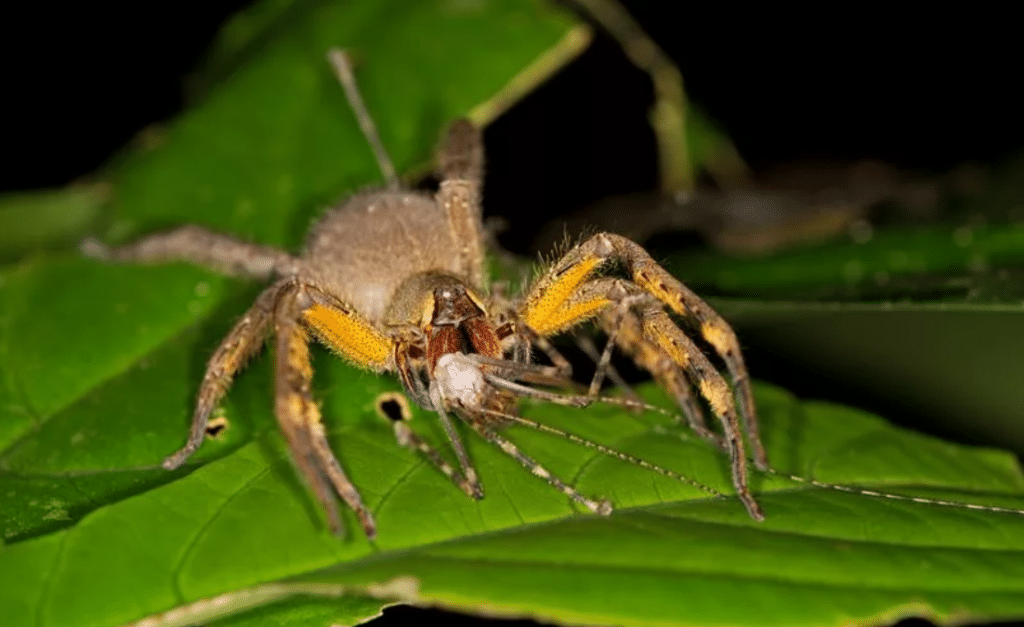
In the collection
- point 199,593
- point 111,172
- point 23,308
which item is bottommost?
point 199,593

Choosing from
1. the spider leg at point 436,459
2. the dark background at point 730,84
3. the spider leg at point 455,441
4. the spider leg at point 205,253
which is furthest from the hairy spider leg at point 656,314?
the dark background at point 730,84

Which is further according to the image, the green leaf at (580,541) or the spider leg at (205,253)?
the spider leg at (205,253)

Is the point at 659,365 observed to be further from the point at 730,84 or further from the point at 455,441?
the point at 730,84

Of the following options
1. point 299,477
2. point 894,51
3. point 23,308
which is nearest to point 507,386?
point 299,477

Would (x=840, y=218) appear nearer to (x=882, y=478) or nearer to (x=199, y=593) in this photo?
(x=882, y=478)

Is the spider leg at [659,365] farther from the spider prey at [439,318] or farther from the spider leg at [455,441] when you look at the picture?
the spider leg at [455,441]

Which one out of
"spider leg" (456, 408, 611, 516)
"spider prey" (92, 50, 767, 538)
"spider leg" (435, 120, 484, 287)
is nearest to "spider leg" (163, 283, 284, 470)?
"spider prey" (92, 50, 767, 538)

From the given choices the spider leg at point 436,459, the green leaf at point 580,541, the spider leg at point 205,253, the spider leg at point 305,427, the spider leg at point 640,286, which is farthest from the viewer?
the spider leg at point 205,253
